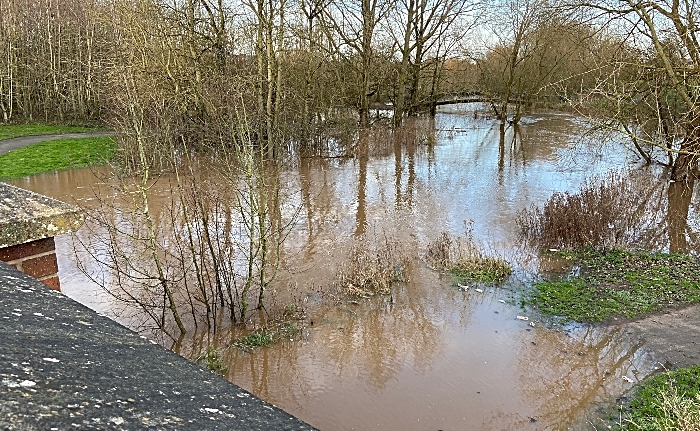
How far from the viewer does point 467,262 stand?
8.64 m

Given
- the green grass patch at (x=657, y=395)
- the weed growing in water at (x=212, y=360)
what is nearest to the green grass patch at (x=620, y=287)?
the green grass patch at (x=657, y=395)

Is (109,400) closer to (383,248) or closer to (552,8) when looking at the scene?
(383,248)

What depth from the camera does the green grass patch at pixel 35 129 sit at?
23.2m

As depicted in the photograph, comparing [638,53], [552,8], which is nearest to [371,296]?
[552,8]

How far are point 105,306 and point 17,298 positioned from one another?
621 cm

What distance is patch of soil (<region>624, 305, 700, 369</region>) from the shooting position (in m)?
6.00

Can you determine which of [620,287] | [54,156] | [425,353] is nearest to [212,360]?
[425,353]


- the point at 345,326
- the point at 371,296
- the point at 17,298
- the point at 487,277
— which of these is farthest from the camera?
the point at 487,277

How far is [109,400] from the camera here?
44.0 inches

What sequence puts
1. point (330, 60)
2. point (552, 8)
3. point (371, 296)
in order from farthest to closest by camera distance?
point (330, 60), point (552, 8), point (371, 296)

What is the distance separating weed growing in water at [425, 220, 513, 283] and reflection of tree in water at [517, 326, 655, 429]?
5.72 feet

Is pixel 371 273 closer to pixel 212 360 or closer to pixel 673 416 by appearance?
pixel 212 360

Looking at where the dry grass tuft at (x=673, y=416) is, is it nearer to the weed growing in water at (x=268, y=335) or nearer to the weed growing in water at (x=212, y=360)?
the weed growing in water at (x=268, y=335)

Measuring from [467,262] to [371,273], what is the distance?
71.0 inches
